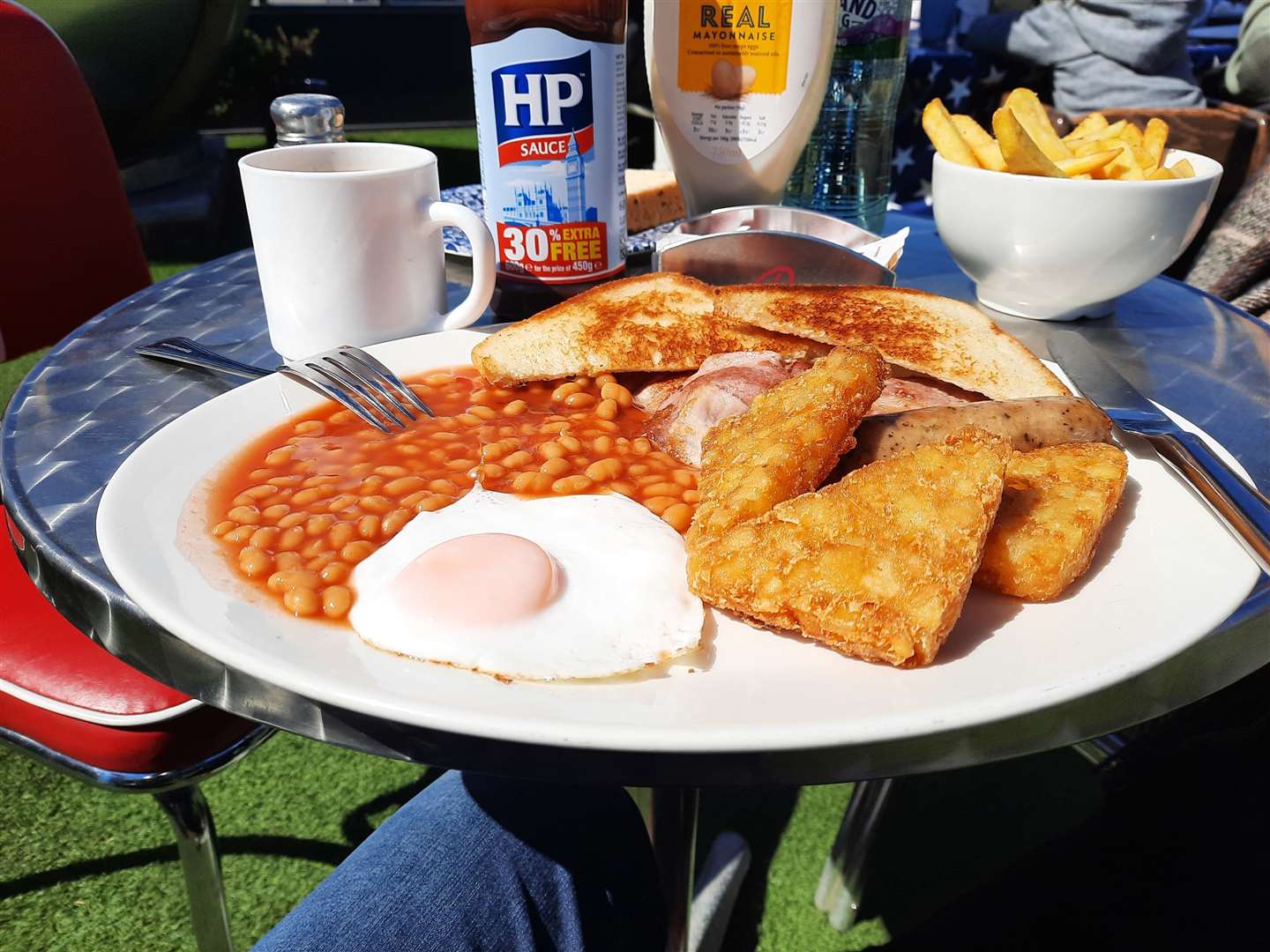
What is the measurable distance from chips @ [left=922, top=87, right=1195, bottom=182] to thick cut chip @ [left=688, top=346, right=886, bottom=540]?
788mm

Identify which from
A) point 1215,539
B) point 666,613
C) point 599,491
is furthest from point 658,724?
point 1215,539

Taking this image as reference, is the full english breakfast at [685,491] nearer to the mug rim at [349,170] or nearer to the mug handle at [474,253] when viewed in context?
the mug handle at [474,253]

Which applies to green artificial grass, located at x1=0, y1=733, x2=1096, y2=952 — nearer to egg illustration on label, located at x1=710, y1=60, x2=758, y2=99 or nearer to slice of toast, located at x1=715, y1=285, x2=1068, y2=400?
slice of toast, located at x1=715, y1=285, x2=1068, y2=400

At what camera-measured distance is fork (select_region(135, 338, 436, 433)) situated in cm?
148

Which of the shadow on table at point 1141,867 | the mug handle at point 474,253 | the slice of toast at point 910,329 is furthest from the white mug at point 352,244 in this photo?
the shadow on table at point 1141,867

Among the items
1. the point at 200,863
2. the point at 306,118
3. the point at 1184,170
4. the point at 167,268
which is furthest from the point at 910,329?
the point at 167,268

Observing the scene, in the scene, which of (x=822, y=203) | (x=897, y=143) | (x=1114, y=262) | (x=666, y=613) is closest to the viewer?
(x=666, y=613)

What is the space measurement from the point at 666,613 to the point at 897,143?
543cm

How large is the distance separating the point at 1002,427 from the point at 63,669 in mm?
1732

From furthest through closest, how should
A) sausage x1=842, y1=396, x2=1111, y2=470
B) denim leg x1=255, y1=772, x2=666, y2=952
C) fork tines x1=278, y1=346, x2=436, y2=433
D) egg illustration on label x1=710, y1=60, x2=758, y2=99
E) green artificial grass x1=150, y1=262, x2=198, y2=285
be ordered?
green artificial grass x1=150, y1=262, x2=198, y2=285 < egg illustration on label x1=710, y1=60, x2=758, y2=99 < fork tines x1=278, y1=346, x2=436, y2=433 < denim leg x1=255, y1=772, x2=666, y2=952 < sausage x1=842, y1=396, x2=1111, y2=470

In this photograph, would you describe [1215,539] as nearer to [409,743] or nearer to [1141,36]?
[409,743]

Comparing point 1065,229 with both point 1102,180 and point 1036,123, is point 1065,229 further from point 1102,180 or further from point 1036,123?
point 1036,123

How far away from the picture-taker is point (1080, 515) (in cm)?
104

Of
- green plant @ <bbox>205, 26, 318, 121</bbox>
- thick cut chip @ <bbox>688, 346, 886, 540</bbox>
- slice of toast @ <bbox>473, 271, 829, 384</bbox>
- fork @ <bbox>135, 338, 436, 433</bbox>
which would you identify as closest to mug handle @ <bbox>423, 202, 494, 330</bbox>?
slice of toast @ <bbox>473, 271, 829, 384</bbox>
